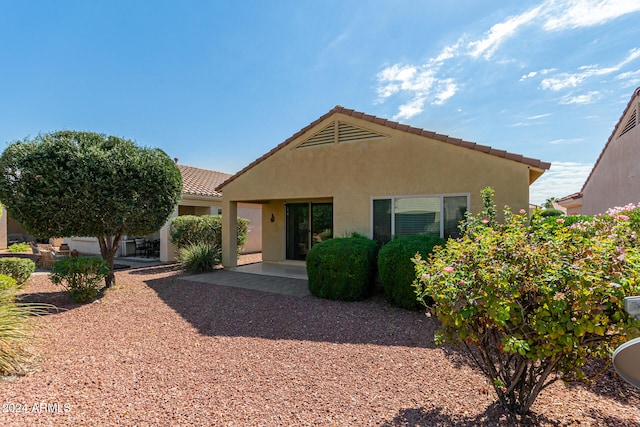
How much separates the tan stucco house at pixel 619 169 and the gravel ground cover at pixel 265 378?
11878mm

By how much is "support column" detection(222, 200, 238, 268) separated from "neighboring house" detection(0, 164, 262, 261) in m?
3.03

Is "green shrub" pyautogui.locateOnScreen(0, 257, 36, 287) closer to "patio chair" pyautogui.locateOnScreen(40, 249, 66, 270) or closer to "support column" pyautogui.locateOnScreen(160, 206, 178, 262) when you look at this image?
"patio chair" pyautogui.locateOnScreen(40, 249, 66, 270)

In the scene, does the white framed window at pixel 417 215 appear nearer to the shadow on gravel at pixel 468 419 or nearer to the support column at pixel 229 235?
the shadow on gravel at pixel 468 419

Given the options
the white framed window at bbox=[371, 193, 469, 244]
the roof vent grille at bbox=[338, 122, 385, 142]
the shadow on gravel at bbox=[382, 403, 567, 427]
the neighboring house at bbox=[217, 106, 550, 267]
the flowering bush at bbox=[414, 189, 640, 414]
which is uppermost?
the roof vent grille at bbox=[338, 122, 385, 142]

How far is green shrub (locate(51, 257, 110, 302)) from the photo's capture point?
813cm

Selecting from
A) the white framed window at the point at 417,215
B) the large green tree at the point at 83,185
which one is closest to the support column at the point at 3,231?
the large green tree at the point at 83,185

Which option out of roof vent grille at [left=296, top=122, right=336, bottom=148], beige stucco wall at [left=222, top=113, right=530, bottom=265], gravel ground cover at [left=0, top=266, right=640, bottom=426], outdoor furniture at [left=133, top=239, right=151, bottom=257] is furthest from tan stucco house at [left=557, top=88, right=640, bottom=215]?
outdoor furniture at [left=133, top=239, right=151, bottom=257]

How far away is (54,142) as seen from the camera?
26.3ft

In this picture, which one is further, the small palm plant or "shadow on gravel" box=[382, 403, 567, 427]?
the small palm plant

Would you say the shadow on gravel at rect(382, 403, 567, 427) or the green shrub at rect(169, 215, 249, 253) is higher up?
the green shrub at rect(169, 215, 249, 253)

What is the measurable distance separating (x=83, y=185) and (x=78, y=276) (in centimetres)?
254

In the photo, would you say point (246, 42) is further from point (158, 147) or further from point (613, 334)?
point (613, 334)

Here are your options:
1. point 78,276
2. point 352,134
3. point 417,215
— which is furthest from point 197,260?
point 417,215

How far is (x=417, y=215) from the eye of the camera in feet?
30.0
